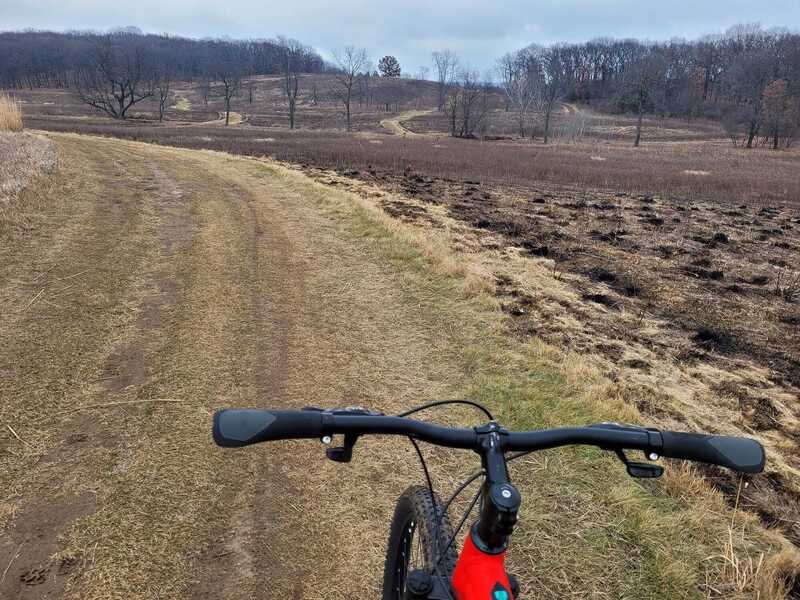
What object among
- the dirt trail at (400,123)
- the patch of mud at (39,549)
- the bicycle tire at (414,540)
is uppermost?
the dirt trail at (400,123)

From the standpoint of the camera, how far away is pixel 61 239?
28.6ft

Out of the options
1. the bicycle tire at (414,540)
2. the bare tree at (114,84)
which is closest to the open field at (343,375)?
the bicycle tire at (414,540)

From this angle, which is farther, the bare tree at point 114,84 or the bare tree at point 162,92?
the bare tree at point 162,92

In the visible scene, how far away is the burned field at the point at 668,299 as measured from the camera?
5320 mm

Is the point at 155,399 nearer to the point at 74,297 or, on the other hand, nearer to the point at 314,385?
the point at 314,385

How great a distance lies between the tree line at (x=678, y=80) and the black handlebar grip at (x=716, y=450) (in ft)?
221

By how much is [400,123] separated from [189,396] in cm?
8109

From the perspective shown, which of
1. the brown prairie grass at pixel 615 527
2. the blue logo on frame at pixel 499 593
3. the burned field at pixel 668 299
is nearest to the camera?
the blue logo on frame at pixel 499 593

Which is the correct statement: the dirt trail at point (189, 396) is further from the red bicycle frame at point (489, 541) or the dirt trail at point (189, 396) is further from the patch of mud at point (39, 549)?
the red bicycle frame at point (489, 541)

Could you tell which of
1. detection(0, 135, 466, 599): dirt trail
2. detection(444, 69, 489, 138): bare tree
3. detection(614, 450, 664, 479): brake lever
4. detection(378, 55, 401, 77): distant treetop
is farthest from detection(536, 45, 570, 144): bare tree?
detection(614, 450, 664, 479): brake lever

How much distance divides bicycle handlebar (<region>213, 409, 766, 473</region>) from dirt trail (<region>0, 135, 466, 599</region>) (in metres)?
1.84

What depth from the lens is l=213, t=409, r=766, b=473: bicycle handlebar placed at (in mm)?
1473

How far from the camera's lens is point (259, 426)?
1.47 meters

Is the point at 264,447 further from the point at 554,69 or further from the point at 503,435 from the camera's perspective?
the point at 554,69
